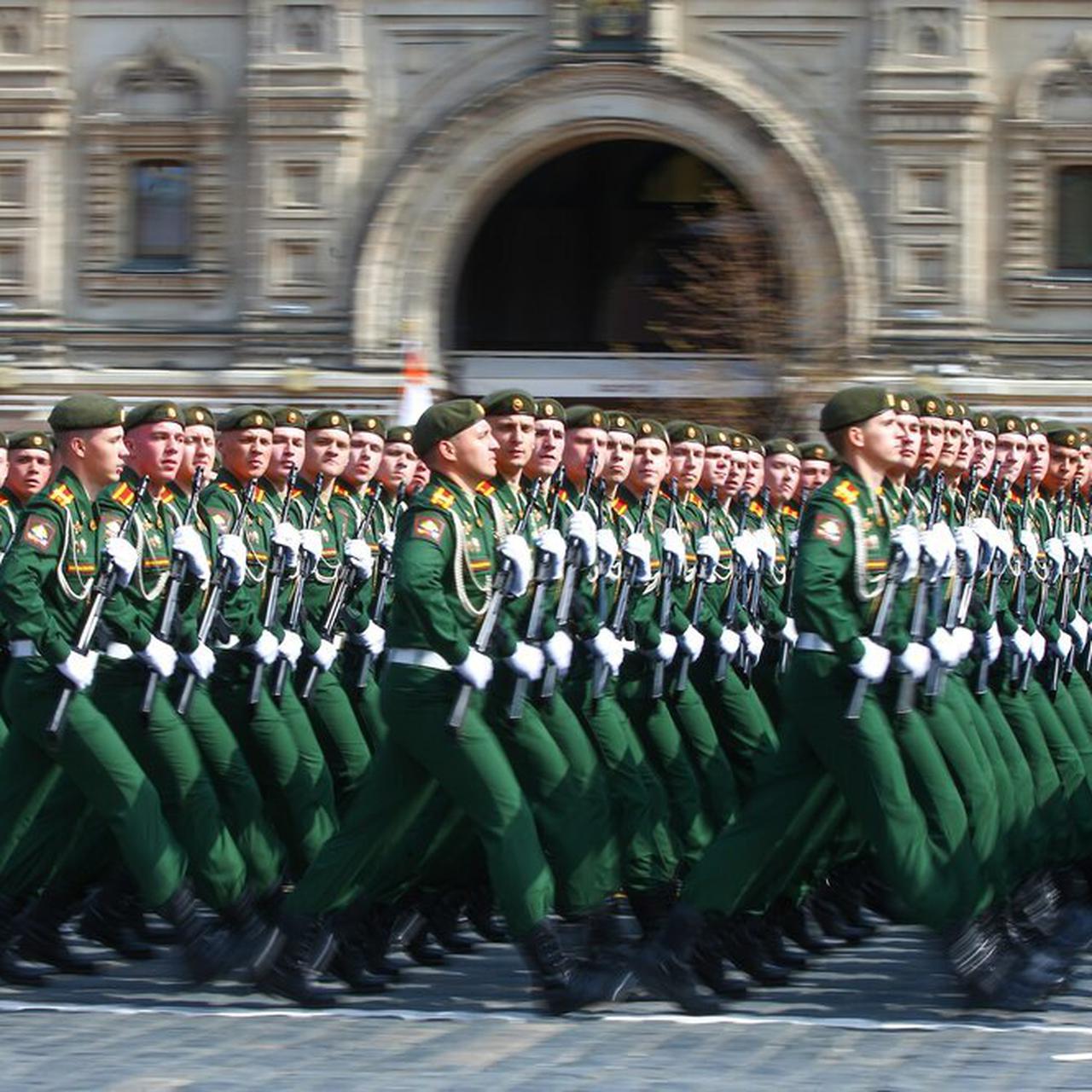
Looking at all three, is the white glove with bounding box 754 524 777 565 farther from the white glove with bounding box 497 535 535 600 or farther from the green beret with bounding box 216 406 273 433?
the white glove with bounding box 497 535 535 600

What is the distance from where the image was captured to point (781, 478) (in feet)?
41.9

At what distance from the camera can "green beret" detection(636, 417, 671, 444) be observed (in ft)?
35.9

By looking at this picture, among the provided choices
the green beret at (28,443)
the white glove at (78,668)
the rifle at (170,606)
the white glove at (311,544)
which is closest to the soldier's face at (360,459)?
the white glove at (311,544)

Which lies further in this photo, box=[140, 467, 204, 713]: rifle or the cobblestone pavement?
box=[140, 467, 204, 713]: rifle

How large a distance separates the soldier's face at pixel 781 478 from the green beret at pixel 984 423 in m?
1.79

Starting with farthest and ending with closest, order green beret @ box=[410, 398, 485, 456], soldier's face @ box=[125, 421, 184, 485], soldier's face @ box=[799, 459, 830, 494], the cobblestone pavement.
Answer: soldier's face @ box=[799, 459, 830, 494], soldier's face @ box=[125, 421, 184, 485], green beret @ box=[410, 398, 485, 456], the cobblestone pavement

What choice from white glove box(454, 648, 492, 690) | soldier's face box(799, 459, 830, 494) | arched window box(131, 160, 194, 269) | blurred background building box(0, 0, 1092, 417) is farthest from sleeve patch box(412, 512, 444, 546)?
arched window box(131, 160, 194, 269)

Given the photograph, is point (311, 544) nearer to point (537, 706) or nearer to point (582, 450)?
point (582, 450)

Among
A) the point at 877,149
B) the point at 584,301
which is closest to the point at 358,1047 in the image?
the point at 877,149

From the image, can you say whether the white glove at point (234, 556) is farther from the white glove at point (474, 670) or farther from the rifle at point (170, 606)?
the white glove at point (474, 670)

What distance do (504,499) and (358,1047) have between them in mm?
2024

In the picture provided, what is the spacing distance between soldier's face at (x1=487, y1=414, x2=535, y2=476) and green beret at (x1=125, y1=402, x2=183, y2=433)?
1087 mm

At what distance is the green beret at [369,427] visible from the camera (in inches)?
461

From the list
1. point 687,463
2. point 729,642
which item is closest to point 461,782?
point 729,642
